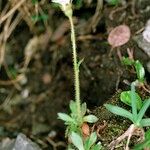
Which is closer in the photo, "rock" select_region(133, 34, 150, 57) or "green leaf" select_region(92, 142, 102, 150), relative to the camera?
"green leaf" select_region(92, 142, 102, 150)

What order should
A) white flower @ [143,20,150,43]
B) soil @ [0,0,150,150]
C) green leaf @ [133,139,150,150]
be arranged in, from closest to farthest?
green leaf @ [133,139,150,150], white flower @ [143,20,150,43], soil @ [0,0,150,150]

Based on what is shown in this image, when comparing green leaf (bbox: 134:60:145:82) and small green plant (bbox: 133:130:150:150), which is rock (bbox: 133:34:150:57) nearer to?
green leaf (bbox: 134:60:145:82)

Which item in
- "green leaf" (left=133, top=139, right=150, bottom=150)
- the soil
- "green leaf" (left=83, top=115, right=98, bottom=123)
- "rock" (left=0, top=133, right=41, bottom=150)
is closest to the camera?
"green leaf" (left=133, top=139, right=150, bottom=150)

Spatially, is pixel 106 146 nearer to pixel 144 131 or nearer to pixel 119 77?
pixel 144 131

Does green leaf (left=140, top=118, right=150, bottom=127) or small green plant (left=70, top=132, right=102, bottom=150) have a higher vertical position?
green leaf (left=140, top=118, right=150, bottom=127)

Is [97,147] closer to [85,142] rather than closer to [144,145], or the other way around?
[85,142]

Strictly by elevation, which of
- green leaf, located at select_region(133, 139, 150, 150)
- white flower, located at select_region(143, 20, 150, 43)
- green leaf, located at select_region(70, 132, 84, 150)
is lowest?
green leaf, located at select_region(133, 139, 150, 150)

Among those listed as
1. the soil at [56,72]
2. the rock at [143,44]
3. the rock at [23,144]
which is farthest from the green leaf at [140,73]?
the rock at [23,144]

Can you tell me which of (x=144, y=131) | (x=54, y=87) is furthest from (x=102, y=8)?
(x=144, y=131)

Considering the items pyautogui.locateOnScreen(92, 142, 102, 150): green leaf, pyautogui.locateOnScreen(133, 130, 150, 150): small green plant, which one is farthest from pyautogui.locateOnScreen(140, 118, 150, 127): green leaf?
pyautogui.locateOnScreen(92, 142, 102, 150): green leaf
